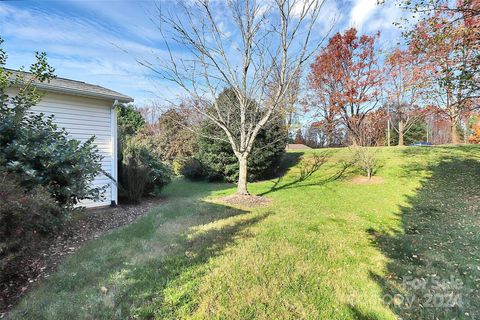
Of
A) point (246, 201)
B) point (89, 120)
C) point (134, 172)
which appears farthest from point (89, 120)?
point (246, 201)

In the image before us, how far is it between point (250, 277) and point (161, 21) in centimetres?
681

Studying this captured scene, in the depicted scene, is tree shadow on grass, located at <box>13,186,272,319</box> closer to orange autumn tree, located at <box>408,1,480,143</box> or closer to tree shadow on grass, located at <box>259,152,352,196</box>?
tree shadow on grass, located at <box>259,152,352,196</box>

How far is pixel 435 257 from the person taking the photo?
3.48 meters

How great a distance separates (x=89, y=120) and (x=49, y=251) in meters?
3.65

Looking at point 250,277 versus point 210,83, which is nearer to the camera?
point 250,277

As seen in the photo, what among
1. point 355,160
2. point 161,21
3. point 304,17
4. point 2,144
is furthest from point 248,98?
point 355,160

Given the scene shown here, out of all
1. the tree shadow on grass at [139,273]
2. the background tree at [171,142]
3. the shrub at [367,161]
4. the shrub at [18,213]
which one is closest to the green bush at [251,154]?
the shrub at [367,161]

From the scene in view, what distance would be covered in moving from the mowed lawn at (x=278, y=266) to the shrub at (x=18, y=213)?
0.57 metres

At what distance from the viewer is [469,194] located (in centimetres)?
667

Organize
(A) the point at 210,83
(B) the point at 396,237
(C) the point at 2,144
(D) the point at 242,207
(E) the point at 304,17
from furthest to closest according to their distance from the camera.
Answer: (A) the point at 210,83
(E) the point at 304,17
(D) the point at 242,207
(B) the point at 396,237
(C) the point at 2,144

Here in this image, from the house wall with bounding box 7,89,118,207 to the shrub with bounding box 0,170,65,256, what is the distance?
263 cm

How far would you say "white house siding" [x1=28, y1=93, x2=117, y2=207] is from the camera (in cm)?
568

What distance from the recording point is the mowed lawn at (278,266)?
7.54ft

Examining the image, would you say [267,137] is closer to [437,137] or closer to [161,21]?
[161,21]
